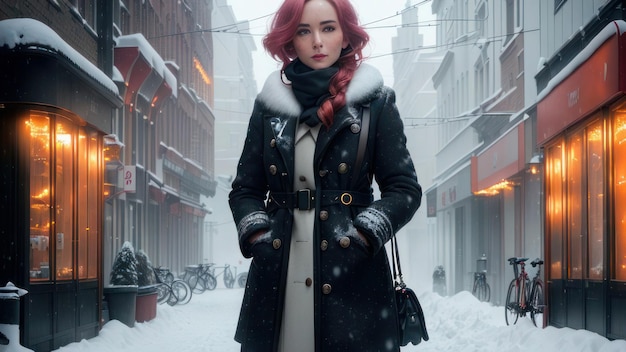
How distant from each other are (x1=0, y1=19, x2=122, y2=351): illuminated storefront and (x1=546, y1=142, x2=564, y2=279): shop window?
6178 mm

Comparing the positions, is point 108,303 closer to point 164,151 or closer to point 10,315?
point 10,315

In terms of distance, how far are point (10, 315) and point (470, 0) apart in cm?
2369

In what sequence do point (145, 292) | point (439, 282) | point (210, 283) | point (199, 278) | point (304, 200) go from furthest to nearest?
point (210, 283)
point (199, 278)
point (439, 282)
point (145, 292)
point (304, 200)

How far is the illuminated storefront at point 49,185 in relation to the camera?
10836 millimetres

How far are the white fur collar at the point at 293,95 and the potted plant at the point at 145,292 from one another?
12.3 meters

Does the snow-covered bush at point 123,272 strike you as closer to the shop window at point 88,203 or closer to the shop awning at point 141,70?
the shop window at point 88,203

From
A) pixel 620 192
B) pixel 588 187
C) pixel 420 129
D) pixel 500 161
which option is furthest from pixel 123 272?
pixel 420 129

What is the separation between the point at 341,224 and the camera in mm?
3482

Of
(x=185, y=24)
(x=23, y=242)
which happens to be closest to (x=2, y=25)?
(x=23, y=242)

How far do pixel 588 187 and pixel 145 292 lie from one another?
24.0 feet

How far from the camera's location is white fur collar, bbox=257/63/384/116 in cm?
362

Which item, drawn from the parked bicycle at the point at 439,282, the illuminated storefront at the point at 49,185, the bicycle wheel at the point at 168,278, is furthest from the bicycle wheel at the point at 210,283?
the illuminated storefront at the point at 49,185

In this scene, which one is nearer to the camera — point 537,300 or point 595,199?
point 595,199

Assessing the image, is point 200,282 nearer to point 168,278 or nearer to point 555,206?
point 168,278
